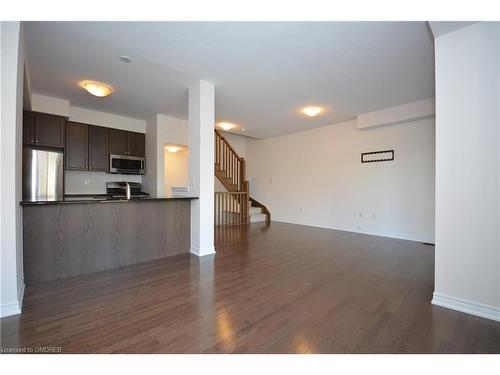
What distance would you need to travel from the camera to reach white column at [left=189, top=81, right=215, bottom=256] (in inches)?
138

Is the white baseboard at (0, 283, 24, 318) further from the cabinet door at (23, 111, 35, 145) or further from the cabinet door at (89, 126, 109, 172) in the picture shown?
A: the cabinet door at (89, 126, 109, 172)

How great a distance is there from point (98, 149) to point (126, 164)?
62 centimetres

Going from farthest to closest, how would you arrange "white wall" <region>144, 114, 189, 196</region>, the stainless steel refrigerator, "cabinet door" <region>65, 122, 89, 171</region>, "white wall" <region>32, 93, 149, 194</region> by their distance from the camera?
1. "white wall" <region>144, 114, 189, 196</region>
2. "cabinet door" <region>65, 122, 89, 171</region>
3. "white wall" <region>32, 93, 149, 194</region>
4. the stainless steel refrigerator

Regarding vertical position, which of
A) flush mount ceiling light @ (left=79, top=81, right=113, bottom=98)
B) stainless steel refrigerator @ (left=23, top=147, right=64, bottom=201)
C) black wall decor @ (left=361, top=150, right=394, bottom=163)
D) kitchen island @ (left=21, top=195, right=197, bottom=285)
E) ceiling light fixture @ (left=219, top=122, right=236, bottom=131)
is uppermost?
ceiling light fixture @ (left=219, top=122, right=236, bottom=131)

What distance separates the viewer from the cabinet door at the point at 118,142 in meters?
5.07

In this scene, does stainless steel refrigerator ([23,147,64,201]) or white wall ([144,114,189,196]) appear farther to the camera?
white wall ([144,114,189,196])

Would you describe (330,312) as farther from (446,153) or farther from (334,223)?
(334,223)

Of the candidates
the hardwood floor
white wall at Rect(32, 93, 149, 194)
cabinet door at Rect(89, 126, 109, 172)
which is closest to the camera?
the hardwood floor

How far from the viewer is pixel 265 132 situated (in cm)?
680

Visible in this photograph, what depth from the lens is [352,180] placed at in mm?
5543

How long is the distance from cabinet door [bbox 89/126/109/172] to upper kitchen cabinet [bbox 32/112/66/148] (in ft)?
2.48

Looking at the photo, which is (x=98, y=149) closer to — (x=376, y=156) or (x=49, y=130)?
(x=49, y=130)

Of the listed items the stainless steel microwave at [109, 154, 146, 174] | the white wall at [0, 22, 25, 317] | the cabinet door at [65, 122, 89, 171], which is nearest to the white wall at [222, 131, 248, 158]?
the stainless steel microwave at [109, 154, 146, 174]
